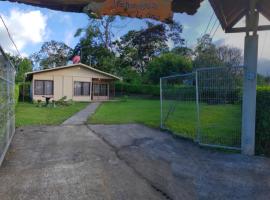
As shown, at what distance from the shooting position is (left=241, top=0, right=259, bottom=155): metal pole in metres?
7.80

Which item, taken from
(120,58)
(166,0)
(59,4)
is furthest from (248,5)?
(120,58)

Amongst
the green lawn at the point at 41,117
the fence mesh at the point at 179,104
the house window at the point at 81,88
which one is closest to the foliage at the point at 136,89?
the house window at the point at 81,88

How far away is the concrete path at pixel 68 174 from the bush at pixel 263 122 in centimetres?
338

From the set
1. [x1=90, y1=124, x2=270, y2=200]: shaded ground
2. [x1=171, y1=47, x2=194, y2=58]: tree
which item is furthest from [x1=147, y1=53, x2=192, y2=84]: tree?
[x1=90, y1=124, x2=270, y2=200]: shaded ground

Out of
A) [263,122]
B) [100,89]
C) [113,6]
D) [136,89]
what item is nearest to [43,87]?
[100,89]

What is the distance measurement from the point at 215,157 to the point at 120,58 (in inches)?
1703

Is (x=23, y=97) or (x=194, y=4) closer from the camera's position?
(x=194, y=4)

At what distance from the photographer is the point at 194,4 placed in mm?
4496

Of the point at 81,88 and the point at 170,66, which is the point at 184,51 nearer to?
the point at 170,66

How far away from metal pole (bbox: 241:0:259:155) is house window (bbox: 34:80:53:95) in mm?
26218

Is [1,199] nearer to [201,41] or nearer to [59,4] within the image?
[59,4]

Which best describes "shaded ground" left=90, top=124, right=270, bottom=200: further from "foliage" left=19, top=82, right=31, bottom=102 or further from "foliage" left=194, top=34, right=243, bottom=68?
"foliage" left=19, top=82, right=31, bottom=102

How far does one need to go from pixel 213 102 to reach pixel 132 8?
565 centimetres

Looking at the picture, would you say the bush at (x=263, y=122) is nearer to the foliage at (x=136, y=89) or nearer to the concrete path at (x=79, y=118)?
the concrete path at (x=79, y=118)
